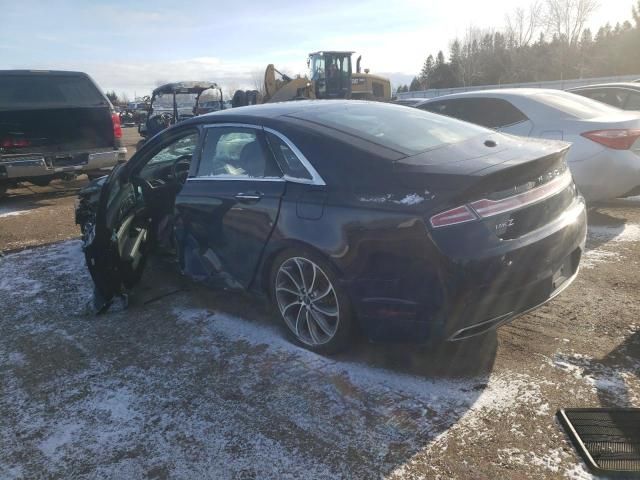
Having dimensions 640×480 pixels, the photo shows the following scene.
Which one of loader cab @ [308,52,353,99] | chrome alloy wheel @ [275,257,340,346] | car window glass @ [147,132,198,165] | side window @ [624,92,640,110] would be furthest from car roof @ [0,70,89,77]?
loader cab @ [308,52,353,99]

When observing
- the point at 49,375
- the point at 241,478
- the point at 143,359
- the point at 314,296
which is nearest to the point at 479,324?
the point at 314,296

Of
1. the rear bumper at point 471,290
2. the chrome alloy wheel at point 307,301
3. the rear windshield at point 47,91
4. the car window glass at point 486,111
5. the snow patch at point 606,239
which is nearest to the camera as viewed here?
the rear bumper at point 471,290

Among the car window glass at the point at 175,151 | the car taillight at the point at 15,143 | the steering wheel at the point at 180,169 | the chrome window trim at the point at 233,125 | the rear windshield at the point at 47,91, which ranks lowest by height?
the steering wheel at the point at 180,169

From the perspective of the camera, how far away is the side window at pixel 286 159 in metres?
3.27

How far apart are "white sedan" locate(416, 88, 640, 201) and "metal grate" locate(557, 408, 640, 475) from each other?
3652 millimetres

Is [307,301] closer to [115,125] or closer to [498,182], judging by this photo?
[498,182]

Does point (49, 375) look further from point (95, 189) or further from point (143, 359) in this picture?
point (95, 189)

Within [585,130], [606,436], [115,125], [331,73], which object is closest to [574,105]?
[585,130]

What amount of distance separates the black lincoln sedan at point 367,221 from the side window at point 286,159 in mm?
10

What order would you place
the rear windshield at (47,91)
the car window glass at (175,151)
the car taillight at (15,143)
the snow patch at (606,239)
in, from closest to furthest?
the snow patch at (606,239), the car window glass at (175,151), the car taillight at (15,143), the rear windshield at (47,91)

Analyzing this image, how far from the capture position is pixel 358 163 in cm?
301

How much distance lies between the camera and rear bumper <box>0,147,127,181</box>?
25.8ft

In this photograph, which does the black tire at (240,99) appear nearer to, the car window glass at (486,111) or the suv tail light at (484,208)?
the car window glass at (486,111)

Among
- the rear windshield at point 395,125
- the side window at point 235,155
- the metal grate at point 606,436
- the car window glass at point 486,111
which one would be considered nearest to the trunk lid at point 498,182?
the rear windshield at point 395,125
